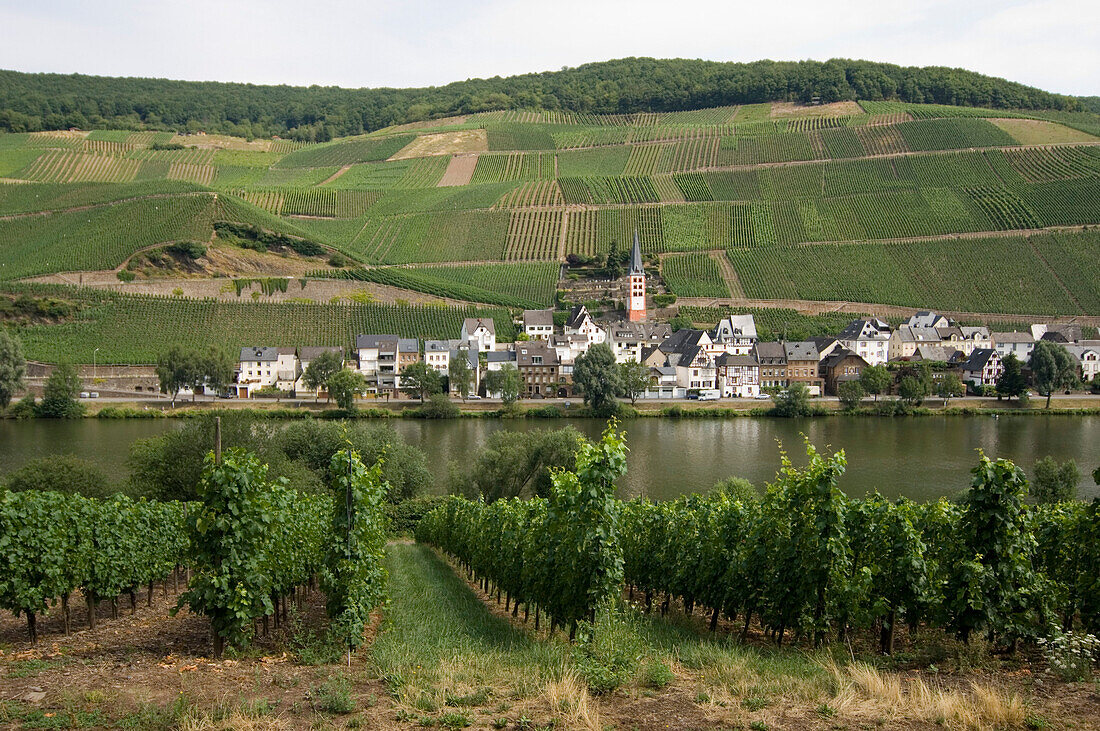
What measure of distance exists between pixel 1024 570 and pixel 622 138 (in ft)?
525

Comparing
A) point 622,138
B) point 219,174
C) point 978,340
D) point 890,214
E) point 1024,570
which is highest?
point 622,138

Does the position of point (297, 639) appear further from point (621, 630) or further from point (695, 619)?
point (695, 619)

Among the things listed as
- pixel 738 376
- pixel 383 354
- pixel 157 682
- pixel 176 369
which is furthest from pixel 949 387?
pixel 157 682

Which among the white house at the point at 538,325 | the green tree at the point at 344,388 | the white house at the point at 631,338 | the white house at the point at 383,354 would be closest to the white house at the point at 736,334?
the white house at the point at 631,338

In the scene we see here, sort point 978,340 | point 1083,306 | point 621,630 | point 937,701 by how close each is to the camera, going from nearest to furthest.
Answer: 1. point 937,701
2. point 621,630
3. point 978,340
4. point 1083,306

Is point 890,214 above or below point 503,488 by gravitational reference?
above

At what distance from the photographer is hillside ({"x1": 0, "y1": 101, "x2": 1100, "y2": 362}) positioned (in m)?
98.9

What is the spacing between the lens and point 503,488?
4269 cm

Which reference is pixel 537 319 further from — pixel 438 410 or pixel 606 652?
pixel 606 652

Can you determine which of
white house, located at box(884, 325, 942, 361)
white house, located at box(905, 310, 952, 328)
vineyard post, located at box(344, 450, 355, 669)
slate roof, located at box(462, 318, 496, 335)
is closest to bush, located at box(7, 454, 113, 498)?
vineyard post, located at box(344, 450, 355, 669)

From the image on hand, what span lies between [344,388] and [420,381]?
23.2ft

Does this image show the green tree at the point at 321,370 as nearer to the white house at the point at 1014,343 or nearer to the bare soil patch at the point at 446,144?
the white house at the point at 1014,343

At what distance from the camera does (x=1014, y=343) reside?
86188mm

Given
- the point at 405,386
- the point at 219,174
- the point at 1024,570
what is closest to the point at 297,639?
the point at 1024,570
